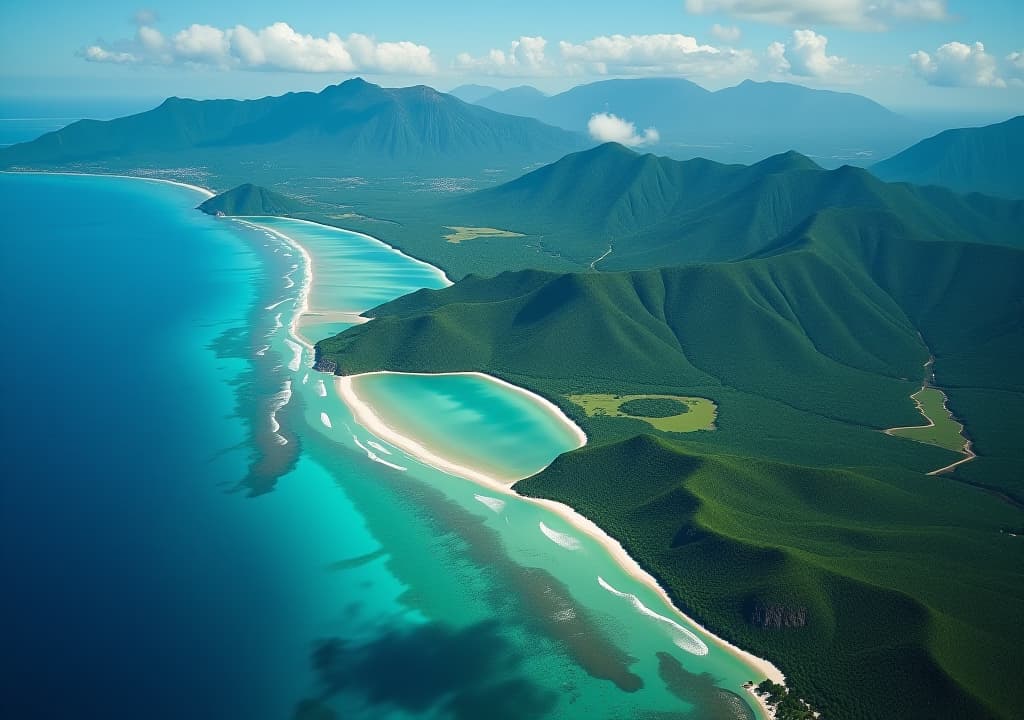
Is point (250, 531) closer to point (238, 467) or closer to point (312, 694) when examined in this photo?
point (238, 467)

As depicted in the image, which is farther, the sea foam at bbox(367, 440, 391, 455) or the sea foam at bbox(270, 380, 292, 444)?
the sea foam at bbox(270, 380, 292, 444)

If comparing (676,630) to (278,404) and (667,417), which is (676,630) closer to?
(667,417)

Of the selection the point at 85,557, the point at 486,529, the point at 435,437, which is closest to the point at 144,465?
the point at 85,557

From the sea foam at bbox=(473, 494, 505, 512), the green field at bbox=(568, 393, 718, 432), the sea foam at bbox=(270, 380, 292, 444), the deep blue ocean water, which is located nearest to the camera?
the deep blue ocean water

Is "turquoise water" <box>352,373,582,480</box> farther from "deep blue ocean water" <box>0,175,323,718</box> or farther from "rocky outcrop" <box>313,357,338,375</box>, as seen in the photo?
"deep blue ocean water" <box>0,175,323,718</box>

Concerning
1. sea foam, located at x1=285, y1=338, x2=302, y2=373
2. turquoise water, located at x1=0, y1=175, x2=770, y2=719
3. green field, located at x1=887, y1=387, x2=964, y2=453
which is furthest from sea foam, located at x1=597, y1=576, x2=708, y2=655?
sea foam, located at x1=285, y1=338, x2=302, y2=373

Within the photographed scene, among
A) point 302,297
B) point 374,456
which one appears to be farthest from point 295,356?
point 374,456
